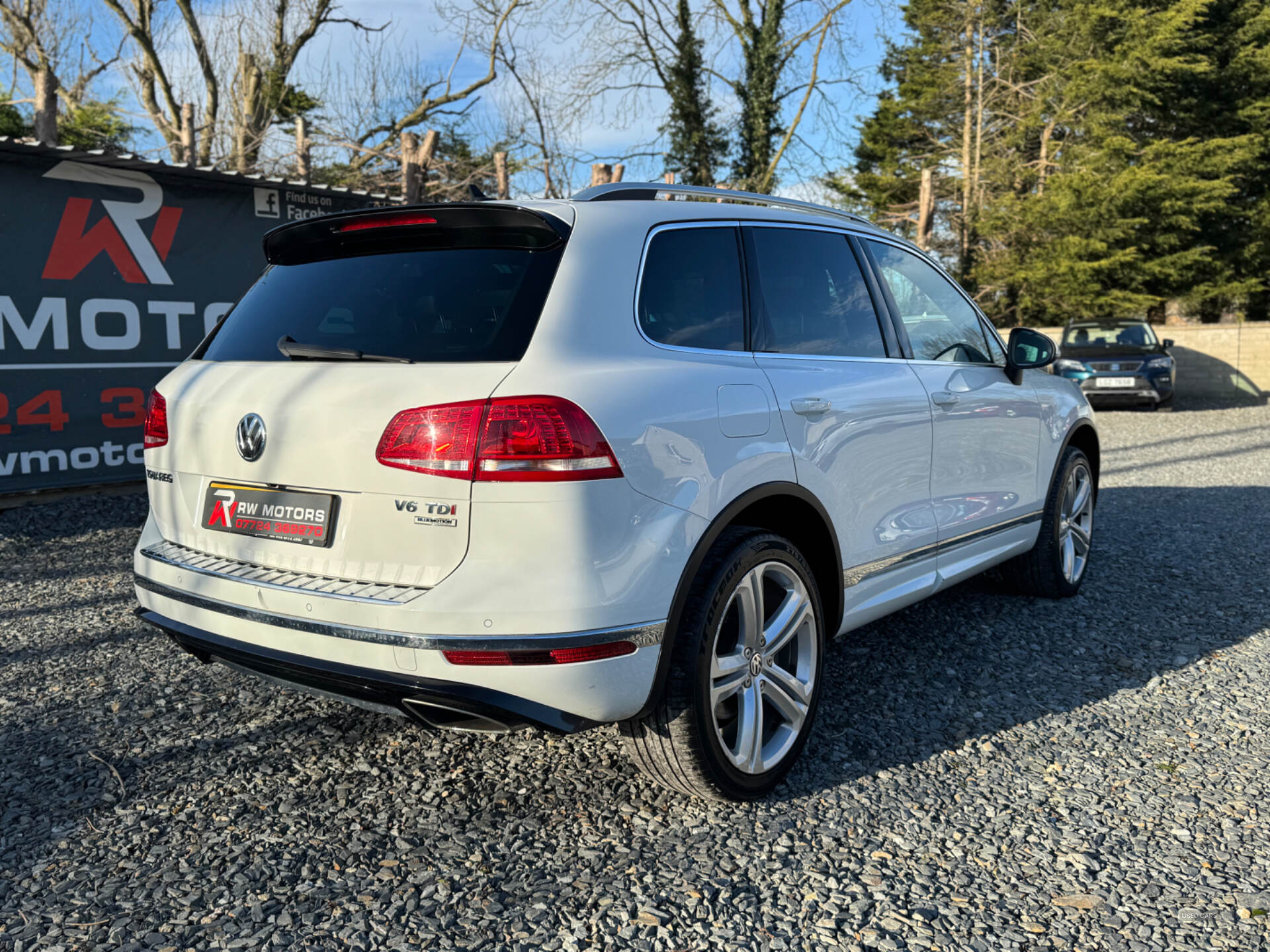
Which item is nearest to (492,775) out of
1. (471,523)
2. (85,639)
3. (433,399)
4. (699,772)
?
(699,772)

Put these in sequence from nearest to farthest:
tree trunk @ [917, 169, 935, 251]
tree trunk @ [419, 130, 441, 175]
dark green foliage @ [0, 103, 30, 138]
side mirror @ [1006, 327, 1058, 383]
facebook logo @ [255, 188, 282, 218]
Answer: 1. side mirror @ [1006, 327, 1058, 383]
2. facebook logo @ [255, 188, 282, 218]
3. tree trunk @ [419, 130, 441, 175]
4. tree trunk @ [917, 169, 935, 251]
5. dark green foliage @ [0, 103, 30, 138]

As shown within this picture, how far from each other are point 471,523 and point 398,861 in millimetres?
1014

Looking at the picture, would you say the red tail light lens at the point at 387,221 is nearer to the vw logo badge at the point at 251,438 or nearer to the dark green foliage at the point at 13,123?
the vw logo badge at the point at 251,438

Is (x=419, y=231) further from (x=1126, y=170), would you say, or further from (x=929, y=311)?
(x=1126, y=170)

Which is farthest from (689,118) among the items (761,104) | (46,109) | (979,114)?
(46,109)

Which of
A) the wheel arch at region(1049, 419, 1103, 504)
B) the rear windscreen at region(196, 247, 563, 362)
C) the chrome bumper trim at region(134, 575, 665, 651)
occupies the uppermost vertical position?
the rear windscreen at region(196, 247, 563, 362)

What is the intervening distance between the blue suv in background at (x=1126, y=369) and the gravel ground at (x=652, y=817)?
14.6 m

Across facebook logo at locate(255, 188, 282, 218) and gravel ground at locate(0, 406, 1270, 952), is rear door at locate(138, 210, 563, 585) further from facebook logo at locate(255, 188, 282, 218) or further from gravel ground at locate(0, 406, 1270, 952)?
facebook logo at locate(255, 188, 282, 218)

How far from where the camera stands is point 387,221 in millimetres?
2980

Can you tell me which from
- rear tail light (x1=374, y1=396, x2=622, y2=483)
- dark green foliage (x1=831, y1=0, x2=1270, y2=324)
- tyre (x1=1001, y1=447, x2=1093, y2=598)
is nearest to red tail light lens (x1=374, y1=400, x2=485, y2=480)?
rear tail light (x1=374, y1=396, x2=622, y2=483)

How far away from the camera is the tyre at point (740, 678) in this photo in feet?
9.12

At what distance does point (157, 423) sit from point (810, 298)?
2260 mm

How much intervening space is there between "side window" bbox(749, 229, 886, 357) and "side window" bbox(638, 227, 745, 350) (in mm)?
115

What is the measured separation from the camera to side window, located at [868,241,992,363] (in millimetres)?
4152
